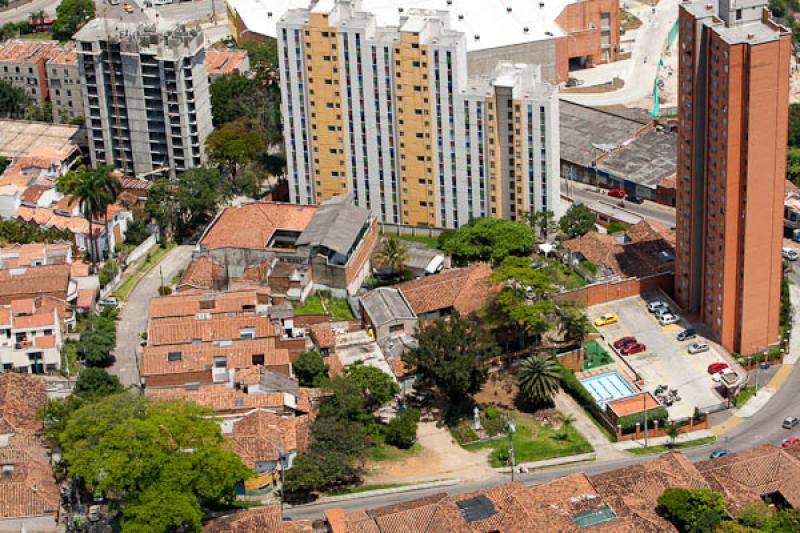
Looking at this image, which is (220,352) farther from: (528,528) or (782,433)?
(782,433)

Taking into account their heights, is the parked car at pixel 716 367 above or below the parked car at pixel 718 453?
above

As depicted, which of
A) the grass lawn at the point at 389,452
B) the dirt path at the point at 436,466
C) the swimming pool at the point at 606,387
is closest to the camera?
the dirt path at the point at 436,466

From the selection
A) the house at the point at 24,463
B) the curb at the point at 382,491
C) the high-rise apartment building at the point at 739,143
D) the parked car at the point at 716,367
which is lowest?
the curb at the point at 382,491

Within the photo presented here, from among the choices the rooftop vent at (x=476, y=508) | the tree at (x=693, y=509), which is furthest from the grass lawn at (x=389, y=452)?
the tree at (x=693, y=509)

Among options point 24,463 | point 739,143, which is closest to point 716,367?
point 739,143

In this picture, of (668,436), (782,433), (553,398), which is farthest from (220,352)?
(782,433)

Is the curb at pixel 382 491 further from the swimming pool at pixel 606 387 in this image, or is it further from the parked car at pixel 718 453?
the parked car at pixel 718 453
